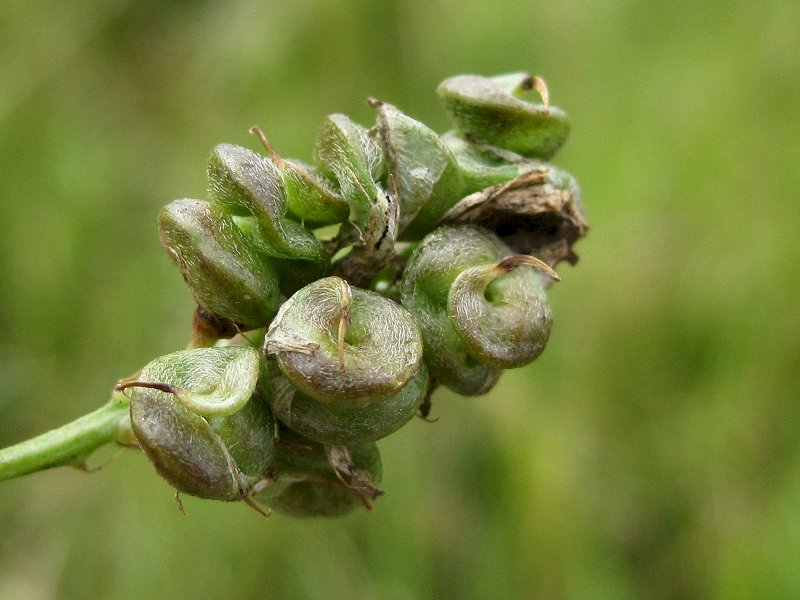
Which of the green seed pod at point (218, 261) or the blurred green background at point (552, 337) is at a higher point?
the green seed pod at point (218, 261)

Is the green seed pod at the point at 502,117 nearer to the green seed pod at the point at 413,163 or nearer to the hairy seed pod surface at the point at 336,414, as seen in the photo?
the green seed pod at the point at 413,163

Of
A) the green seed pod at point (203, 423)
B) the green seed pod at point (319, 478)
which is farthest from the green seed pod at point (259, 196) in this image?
the green seed pod at point (319, 478)

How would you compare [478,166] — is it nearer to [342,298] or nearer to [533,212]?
[533,212]

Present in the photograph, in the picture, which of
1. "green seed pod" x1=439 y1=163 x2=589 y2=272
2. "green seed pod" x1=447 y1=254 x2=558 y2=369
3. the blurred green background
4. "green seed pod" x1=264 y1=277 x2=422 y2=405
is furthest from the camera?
the blurred green background

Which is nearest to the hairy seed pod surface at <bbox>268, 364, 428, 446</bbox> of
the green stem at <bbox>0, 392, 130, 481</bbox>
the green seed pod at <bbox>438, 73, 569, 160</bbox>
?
the green stem at <bbox>0, 392, 130, 481</bbox>

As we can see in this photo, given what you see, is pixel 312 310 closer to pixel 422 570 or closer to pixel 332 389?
pixel 332 389

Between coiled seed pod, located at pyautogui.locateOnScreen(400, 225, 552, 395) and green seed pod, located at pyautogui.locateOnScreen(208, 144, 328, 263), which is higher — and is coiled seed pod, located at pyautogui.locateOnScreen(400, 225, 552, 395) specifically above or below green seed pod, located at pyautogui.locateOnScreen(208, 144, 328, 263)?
below

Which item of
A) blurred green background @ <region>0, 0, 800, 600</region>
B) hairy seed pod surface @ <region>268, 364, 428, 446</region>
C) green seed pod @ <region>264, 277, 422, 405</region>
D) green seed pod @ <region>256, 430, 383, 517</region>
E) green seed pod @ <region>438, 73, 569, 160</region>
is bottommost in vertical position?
blurred green background @ <region>0, 0, 800, 600</region>

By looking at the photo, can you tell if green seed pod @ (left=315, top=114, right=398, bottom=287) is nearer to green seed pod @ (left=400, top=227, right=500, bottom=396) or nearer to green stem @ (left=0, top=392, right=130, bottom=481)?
green seed pod @ (left=400, top=227, right=500, bottom=396)
